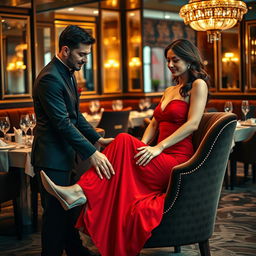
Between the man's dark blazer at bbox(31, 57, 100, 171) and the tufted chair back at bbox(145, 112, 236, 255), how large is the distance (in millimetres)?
535

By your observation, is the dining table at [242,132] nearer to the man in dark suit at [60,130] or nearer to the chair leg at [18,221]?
the chair leg at [18,221]

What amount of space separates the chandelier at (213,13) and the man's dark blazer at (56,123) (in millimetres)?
4007

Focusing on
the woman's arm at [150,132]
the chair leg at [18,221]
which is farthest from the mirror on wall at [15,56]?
the woman's arm at [150,132]

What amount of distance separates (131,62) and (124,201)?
27.8ft

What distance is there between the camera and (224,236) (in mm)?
3994

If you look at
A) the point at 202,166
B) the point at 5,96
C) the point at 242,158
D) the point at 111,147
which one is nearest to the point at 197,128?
the point at 202,166

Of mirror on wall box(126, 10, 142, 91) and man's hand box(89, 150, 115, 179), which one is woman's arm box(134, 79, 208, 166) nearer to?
man's hand box(89, 150, 115, 179)

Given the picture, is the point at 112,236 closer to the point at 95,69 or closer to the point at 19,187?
the point at 19,187

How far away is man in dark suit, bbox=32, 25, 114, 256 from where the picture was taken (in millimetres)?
2785

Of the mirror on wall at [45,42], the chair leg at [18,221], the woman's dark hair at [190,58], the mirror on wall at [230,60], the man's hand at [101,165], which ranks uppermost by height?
the mirror on wall at [45,42]

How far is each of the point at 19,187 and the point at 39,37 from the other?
6956 millimetres

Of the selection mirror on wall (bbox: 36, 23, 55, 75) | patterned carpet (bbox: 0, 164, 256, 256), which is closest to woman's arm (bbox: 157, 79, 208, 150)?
patterned carpet (bbox: 0, 164, 256, 256)

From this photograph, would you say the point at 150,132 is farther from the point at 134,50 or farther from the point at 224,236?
the point at 134,50

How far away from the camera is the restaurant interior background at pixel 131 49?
9547 mm
